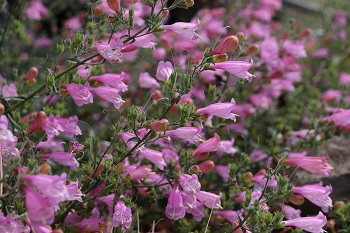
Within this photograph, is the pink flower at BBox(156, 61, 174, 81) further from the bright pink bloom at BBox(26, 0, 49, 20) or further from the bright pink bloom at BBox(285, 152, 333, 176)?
the bright pink bloom at BBox(26, 0, 49, 20)

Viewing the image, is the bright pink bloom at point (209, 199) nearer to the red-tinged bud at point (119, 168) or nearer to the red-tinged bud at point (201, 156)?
the red-tinged bud at point (201, 156)

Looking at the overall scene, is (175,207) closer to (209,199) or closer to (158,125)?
(209,199)

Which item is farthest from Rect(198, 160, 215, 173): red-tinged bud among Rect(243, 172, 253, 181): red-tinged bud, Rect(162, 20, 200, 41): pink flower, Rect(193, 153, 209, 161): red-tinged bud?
Rect(162, 20, 200, 41): pink flower

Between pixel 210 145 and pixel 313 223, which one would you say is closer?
pixel 313 223

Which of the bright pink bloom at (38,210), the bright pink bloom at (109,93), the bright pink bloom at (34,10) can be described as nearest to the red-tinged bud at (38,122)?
the bright pink bloom at (109,93)

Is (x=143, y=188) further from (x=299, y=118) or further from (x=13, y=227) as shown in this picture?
(x=299, y=118)

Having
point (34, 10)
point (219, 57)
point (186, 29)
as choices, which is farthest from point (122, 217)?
point (34, 10)

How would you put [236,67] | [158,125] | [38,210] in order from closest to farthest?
[38,210], [158,125], [236,67]
